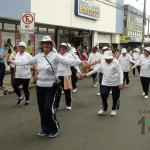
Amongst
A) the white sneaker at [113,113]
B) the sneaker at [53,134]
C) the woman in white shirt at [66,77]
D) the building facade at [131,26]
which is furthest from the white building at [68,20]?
the sneaker at [53,134]

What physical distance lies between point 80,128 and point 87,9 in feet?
63.6

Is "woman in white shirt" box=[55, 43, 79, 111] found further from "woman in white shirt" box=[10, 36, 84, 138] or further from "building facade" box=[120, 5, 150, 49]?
"building facade" box=[120, 5, 150, 49]

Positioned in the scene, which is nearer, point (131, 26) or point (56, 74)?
point (56, 74)

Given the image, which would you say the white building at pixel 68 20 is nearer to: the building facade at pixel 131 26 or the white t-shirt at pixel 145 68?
the building facade at pixel 131 26

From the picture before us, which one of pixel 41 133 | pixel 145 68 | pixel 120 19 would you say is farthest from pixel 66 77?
pixel 120 19

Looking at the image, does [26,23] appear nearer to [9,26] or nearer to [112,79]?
[112,79]

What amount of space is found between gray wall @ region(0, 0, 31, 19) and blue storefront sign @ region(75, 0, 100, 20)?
602 cm

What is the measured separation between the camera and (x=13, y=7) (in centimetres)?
1742

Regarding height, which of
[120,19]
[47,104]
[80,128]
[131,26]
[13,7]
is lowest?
[80,128]

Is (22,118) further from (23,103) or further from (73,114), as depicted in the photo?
(23,103)

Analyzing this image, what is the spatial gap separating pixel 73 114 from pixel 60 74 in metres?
1.23

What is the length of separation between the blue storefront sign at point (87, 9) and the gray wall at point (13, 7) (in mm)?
6017

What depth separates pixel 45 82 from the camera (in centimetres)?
638

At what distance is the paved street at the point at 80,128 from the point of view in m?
6.02
